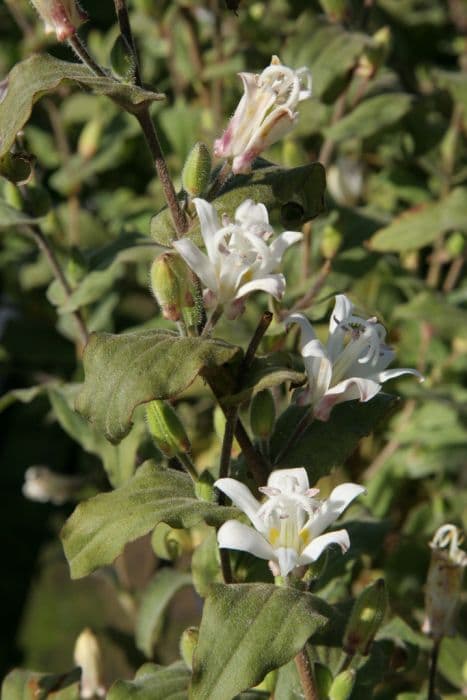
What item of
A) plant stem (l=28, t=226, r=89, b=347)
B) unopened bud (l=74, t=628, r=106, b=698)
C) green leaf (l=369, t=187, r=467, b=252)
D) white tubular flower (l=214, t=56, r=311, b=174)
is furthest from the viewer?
green leaf (l=369, t=187, r=467, b=252)

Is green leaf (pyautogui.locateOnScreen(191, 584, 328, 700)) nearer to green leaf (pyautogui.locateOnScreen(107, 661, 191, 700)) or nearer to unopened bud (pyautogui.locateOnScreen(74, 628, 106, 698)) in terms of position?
green leaf (pyautogui.locateOnScreen(107, 661, 191, 700))

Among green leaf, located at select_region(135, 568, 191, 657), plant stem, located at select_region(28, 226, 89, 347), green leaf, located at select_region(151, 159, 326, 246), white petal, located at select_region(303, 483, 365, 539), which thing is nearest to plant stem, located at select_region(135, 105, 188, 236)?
green leaf, located at select_region(151, 159, 326, 246)

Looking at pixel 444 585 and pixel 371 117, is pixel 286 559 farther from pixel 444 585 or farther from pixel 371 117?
pixel 371 117

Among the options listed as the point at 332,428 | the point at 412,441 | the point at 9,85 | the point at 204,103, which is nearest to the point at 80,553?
the point at 332,428

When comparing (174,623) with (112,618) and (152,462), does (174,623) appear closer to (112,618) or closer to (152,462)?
(112,618)

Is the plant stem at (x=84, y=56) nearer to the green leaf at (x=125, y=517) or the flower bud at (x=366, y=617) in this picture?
the green leaf at (x=125, y=517)
